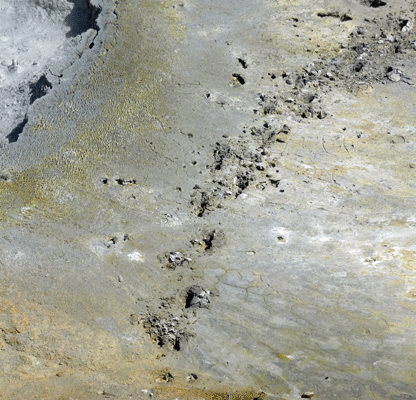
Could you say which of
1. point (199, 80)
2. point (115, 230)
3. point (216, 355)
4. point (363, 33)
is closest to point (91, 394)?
point (216, 355)

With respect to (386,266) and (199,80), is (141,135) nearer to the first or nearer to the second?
(199,80)

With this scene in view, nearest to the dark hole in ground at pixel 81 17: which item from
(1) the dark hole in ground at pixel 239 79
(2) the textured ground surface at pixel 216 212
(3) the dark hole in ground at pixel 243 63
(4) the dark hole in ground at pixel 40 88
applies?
(2) the textured ground surface at pixel 216 212

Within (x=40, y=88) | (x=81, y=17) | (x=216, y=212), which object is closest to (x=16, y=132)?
(x=40, y=88)

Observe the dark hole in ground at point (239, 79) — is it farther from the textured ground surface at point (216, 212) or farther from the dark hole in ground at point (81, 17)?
the dark hole in ground at point (81, 17)

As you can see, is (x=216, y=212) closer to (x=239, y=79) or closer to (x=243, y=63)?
(x=239, y=79)

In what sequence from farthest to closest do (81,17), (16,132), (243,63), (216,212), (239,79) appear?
(81,17), (243,63), (239,79), (16,132), (216,212)

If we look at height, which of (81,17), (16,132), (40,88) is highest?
(81,17)

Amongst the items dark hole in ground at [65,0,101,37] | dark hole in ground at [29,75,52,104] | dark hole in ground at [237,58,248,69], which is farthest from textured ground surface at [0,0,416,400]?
dark hole in ground at [29,75,52,104]
